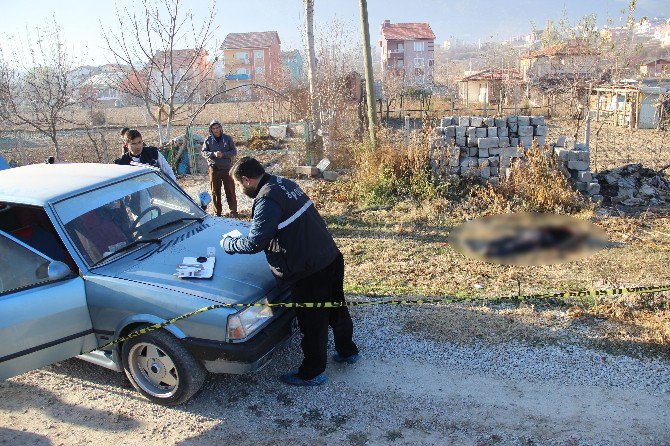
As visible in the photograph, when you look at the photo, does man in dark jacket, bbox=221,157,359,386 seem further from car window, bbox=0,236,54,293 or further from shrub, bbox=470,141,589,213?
shrub, bbox=470,141,589,213

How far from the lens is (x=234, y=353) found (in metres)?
3.76

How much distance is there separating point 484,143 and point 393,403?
24.4 feet

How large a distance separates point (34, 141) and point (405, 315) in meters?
23.8

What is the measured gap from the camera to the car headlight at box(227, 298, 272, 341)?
376 centimetres

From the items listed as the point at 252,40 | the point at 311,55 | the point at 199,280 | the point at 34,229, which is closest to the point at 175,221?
the point at 199,280

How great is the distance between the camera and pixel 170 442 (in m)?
3.72

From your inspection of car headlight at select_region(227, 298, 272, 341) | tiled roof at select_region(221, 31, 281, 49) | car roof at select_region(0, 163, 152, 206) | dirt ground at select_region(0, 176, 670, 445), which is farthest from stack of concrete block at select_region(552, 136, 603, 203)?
tiled roof at select_region(221, 31, 281, 49)

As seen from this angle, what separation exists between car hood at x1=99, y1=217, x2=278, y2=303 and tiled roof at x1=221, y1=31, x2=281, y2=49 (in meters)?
60.0

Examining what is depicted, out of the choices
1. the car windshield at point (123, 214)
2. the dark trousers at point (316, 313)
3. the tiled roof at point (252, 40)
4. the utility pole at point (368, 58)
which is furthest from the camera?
the tiled roof at point (252, 40)

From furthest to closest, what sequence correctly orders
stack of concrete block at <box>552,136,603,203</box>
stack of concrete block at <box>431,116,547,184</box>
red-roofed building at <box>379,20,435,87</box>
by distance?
red-roofed building at <box>379,20,435,87</box> → stack of concrete block at <box>431,116,547,184</box> → stack of concrete block at <box>552,136,603,203</box>

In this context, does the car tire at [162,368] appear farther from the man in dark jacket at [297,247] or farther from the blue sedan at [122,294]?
the man in dark jacket at [297,247]

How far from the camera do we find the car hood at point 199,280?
388 centimetres

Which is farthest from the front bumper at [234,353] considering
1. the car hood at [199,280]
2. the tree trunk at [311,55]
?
the tree trunk at [311,55]

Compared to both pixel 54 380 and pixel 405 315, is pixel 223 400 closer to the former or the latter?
pixel 54 380
